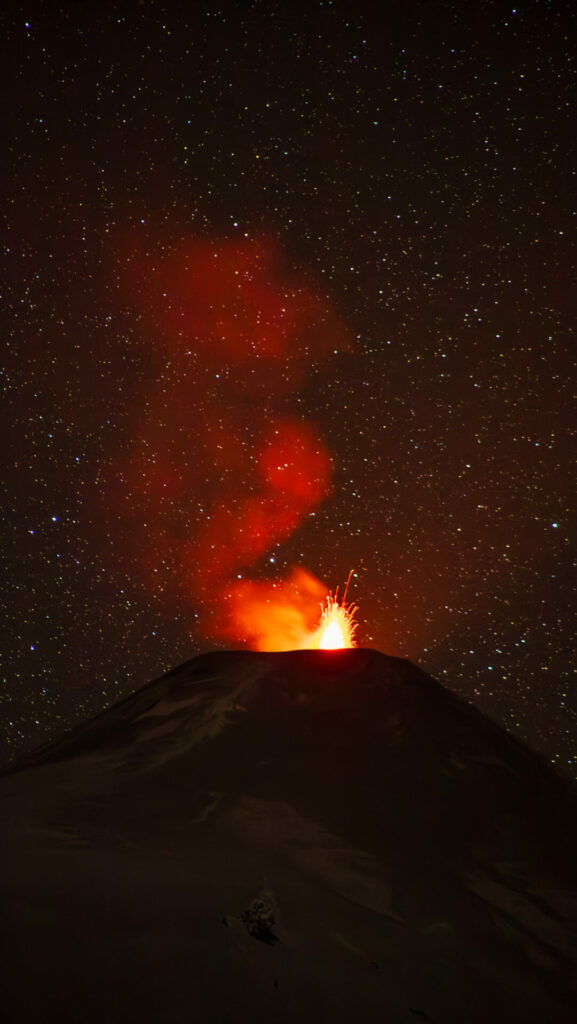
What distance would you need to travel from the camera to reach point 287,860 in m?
3.39

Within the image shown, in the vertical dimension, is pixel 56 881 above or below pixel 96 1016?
above

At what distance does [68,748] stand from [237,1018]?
2.02m

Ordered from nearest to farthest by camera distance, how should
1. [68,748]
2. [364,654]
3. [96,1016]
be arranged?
[96,1016] < [68,748] < [364,654]

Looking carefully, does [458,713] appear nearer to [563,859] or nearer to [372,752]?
[372,752]

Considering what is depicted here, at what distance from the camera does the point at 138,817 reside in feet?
11.9

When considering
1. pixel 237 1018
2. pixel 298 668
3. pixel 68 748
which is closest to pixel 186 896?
pixel 237 1018

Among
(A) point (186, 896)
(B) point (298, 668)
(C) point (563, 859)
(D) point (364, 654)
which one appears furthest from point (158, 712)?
(C) point (563, 859)

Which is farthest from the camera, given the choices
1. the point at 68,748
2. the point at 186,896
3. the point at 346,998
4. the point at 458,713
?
the point at 458,713

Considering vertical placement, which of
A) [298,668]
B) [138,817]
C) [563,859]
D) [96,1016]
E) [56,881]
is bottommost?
[96,1016]

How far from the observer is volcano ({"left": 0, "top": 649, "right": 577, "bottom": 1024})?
9.07ft

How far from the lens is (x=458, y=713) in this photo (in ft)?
16.2

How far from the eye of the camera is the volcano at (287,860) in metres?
2.77

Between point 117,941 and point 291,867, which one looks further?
point 291,867

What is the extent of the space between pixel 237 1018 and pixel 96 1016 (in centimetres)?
39
